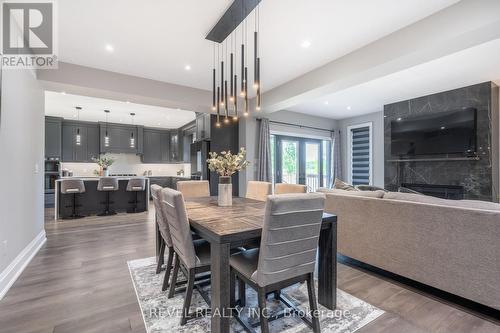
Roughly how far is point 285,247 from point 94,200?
5853 mm

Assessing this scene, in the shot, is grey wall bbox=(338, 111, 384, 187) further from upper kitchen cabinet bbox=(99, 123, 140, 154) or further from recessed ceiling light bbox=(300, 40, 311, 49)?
upper kitchen cabinet bbox=(99, 123, 140, 154)

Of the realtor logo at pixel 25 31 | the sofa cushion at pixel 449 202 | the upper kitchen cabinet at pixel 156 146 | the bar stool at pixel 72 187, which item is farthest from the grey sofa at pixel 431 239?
the upper kitchen cabinet at pixel 156 146

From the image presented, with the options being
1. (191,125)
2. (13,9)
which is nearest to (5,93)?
(13,9)

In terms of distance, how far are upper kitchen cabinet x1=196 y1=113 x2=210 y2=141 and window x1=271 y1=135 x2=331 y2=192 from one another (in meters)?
1.81

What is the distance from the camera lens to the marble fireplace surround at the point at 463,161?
4305mm

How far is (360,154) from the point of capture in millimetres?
7008

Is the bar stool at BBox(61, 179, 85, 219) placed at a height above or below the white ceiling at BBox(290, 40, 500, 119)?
below

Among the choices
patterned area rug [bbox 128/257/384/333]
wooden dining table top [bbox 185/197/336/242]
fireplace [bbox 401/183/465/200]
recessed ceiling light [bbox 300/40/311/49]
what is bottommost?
patterned area rug [bbox 128/257/384/333]

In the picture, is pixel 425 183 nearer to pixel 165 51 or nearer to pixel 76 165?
pixel 165 51

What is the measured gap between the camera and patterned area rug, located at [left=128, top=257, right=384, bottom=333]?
174 cm

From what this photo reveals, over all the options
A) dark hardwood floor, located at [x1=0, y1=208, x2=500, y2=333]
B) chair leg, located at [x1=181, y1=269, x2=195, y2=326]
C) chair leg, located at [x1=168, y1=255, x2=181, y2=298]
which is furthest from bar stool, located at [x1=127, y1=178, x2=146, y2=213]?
chair leg, located at [x1=181, y1=269, x2=195, y2=326]

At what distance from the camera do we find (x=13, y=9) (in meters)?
2.41

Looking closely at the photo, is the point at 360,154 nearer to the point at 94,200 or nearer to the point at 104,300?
the point at 104,300

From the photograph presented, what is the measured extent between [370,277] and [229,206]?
1.70 meters
